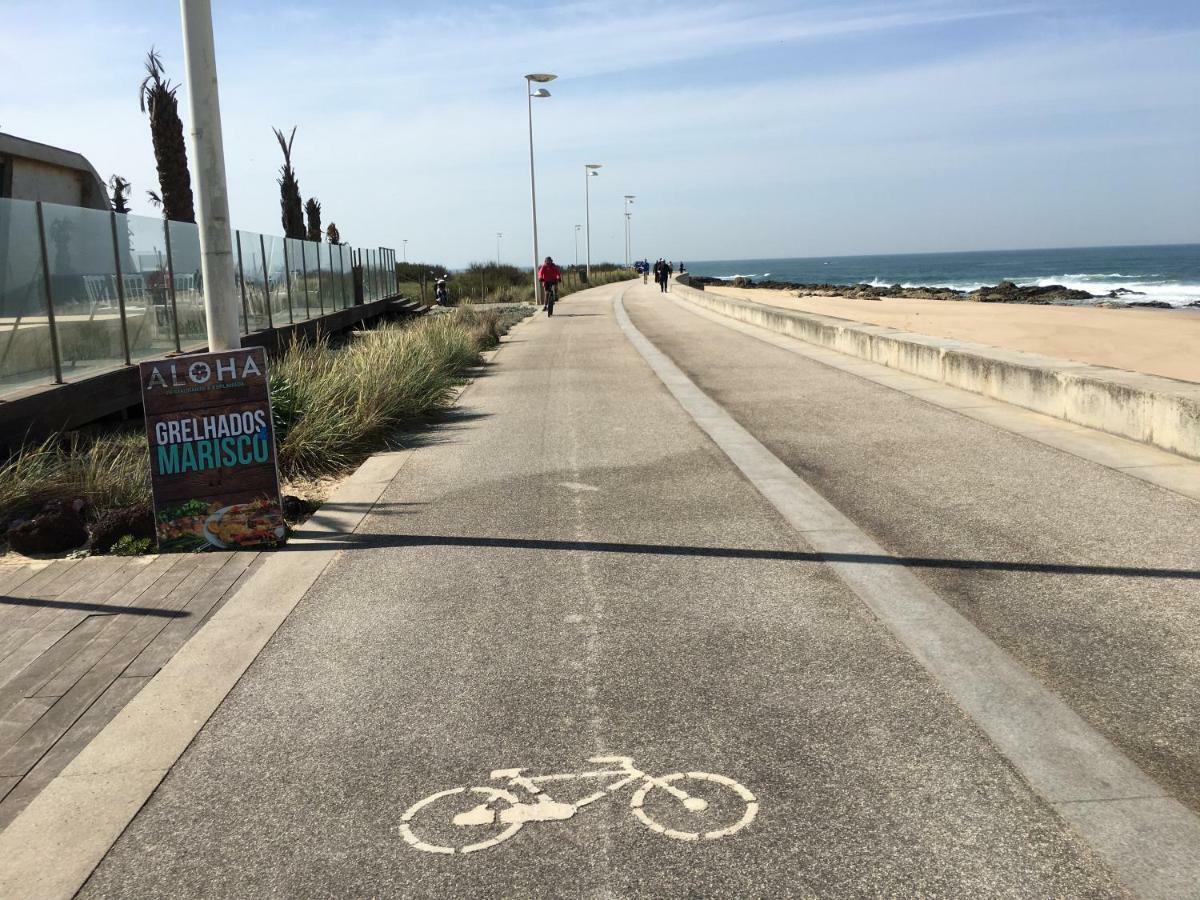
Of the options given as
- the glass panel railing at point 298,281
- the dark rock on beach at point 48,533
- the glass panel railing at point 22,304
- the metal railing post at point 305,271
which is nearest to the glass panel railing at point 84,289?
the glass panel railing at point 22,304

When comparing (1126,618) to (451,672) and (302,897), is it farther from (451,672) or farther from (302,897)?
(302,897)

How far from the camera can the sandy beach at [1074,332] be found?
734 inches

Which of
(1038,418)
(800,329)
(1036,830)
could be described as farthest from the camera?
(800,329)

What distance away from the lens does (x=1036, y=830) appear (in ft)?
10.2

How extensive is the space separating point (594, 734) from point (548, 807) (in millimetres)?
499

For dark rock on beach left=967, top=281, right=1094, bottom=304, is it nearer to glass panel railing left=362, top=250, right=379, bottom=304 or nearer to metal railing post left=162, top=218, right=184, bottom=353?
glass panel railing left=362, top=250, right=379, bottom=304

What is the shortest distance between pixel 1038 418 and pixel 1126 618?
5735 mm

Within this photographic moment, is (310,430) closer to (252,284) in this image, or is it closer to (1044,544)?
(1044,544)

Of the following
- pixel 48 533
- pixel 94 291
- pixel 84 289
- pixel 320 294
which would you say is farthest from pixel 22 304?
pixel 320 294

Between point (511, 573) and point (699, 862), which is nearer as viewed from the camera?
point (699, 862)

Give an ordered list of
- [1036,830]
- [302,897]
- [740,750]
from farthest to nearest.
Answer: [740,750]
[1036,830]
[302,897]

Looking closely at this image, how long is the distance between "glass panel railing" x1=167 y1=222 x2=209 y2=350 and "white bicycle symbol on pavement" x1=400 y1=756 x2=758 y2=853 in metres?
11.7

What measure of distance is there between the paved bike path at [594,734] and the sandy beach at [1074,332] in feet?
36.4

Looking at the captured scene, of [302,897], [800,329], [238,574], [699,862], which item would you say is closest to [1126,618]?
[699,862]
